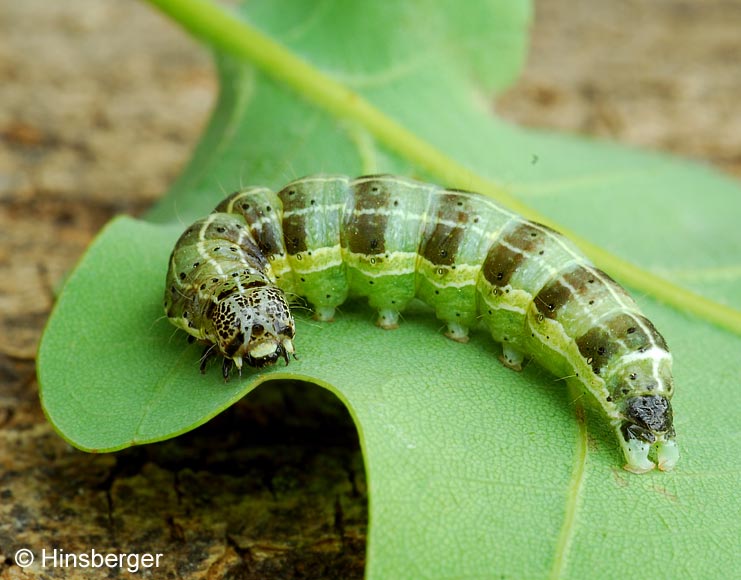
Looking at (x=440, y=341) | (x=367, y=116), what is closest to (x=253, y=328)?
(x=440, y=341)

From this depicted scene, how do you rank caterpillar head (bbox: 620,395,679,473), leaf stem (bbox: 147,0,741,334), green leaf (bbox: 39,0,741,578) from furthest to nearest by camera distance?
leaf stem (bbox: 147,0,741,334) < caterpillar head (bbox: 620,395,679,473) < green leaf (bbox: 39,0,741,578)

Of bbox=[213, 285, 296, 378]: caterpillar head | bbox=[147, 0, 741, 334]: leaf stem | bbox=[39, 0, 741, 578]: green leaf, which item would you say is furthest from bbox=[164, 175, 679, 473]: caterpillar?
bbox=[147, 0, 741, 334]: leaf stem

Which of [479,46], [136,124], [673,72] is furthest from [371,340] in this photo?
[673,72]

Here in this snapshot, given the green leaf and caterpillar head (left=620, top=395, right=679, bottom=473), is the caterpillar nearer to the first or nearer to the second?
caterpillar head (left=620, top=395, right=679, bottom=473)

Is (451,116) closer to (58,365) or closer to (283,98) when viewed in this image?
(283,98)

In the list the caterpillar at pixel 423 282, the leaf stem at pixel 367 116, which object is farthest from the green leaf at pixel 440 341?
the caterpillar at pixel 423 282
